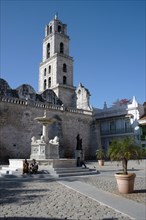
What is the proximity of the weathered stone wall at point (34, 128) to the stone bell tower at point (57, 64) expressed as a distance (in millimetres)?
5878

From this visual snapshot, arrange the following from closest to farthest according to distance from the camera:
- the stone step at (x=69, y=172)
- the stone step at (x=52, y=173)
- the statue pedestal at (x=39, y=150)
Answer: the stone step at (x=52, y=173) → the stone step at (x=69, y=172) → the statue pedestal at (x=39, y=150)

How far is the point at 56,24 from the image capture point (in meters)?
41.8

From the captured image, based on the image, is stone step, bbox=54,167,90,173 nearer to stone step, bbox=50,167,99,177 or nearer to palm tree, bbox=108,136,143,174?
stone step, bbox=50,167,99,177

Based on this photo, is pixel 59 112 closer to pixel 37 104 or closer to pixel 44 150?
pixel 37 104

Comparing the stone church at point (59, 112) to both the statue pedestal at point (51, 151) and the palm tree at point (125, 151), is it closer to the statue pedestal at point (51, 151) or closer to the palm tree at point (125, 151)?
the statue pedestal at point (51, 151)

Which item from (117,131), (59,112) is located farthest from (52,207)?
(117,131)

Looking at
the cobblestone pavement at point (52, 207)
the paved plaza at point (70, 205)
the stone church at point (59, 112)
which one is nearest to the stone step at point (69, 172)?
the paved plaza at point (70, 205)

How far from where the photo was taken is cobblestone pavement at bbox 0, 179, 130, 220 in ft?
18.8

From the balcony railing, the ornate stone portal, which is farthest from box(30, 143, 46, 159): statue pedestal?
the balcony railing

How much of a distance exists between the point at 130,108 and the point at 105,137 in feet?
21.8

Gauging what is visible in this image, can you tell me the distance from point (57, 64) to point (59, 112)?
10728 millimetres

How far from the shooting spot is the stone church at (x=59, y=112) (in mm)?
27656

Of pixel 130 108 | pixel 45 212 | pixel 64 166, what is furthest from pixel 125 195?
pixel 130 108

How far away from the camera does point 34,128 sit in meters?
29.4
